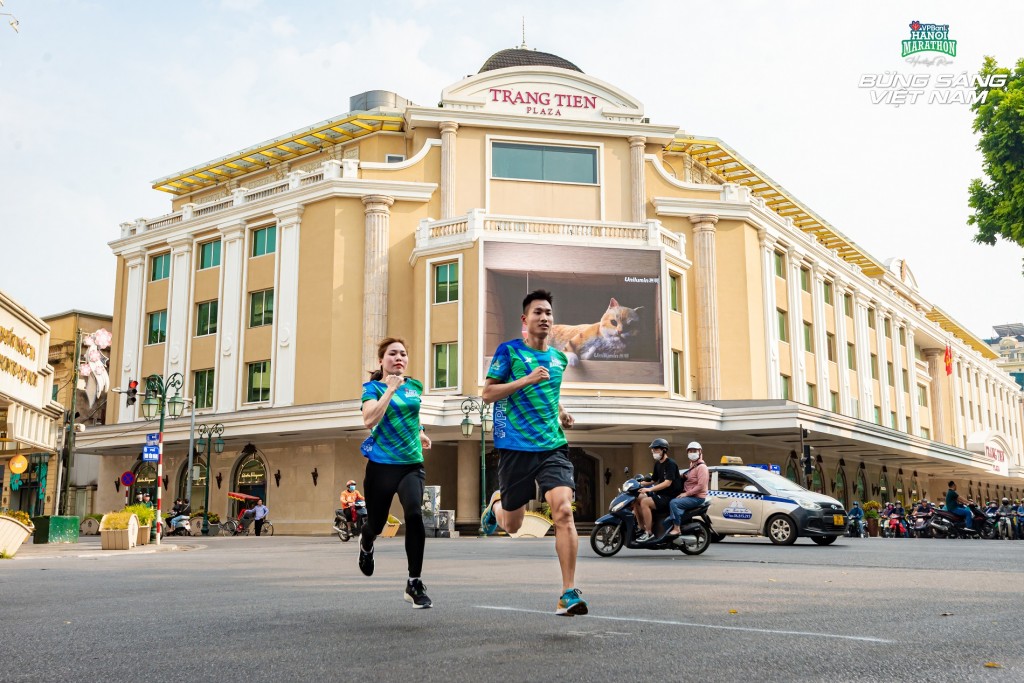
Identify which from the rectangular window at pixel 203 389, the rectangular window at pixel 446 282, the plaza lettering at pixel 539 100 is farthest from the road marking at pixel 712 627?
the rectangular window at pixel 203 389

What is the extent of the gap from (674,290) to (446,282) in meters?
9.05

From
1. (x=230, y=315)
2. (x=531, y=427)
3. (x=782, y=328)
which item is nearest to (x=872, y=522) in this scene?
(x=782, y=328)

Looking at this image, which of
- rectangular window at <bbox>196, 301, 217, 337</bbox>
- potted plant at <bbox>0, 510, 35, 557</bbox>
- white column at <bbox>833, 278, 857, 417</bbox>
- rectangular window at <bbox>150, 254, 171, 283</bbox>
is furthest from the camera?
white column at <bbox>833, 278, 857, 417</bbox>

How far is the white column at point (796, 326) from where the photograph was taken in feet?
141

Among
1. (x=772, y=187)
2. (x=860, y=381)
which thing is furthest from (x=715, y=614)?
(x=860, y=381)

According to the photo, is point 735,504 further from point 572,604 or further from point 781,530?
point 572,604

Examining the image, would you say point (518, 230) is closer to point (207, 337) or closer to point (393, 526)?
point (393, 526)

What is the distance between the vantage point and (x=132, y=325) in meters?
43.9

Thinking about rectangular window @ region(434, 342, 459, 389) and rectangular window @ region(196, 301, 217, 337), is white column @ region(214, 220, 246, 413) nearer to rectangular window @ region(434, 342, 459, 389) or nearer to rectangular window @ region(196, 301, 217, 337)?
rectangular window @ region(196, 301, 217, 337)

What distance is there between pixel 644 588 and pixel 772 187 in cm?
4050

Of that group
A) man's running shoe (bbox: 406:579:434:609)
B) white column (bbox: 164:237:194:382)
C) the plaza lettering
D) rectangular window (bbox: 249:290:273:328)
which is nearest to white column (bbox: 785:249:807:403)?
the plaza lettering

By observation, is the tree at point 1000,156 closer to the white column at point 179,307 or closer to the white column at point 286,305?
the white column at point 286,305

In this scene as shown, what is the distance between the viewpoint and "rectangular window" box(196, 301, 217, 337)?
41625 mm

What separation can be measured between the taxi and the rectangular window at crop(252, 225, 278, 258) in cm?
2594
